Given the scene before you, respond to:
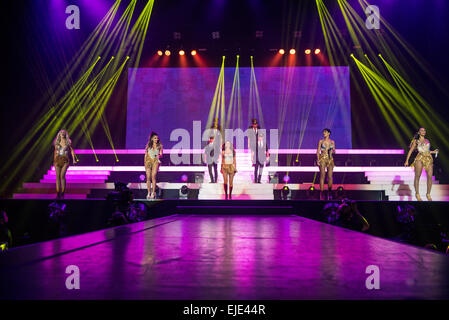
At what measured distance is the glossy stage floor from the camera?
0.94 metres

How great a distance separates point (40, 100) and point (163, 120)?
16.7 feet

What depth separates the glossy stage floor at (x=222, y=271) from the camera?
0.94 meters

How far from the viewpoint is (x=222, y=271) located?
4.22ft

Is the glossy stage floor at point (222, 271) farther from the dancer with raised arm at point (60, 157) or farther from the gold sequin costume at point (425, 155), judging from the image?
the gold sequin costume at point (425, 155)

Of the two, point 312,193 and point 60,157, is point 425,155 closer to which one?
point 312,193

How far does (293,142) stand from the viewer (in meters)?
14.1

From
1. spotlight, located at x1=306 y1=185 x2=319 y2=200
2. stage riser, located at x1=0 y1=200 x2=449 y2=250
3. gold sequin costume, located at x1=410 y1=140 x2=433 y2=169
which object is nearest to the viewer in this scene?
stage riser, located at x1=0 y1=200 x2=449 y2=250

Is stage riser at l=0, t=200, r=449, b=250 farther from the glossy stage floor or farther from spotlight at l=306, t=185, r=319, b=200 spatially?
the glossy stage floor

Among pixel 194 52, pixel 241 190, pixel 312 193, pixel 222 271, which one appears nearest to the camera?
pixel 222 271

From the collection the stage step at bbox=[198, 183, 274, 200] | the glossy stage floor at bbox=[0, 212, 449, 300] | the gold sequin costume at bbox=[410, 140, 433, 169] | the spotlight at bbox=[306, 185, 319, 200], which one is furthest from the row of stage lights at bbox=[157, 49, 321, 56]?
the glossy stage floor at bbox=[0, 212, 449, 300]

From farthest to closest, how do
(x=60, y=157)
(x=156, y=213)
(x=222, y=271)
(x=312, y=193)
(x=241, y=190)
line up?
1. (x=241, y=190)
2. (x=312, y=193)
3. (x=60, y=157)
4. (x=156, y=213)
5. (x=222, y=271)

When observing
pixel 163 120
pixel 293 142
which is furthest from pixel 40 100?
pixel 293 142

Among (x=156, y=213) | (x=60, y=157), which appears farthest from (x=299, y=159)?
(x=60, y=157)
